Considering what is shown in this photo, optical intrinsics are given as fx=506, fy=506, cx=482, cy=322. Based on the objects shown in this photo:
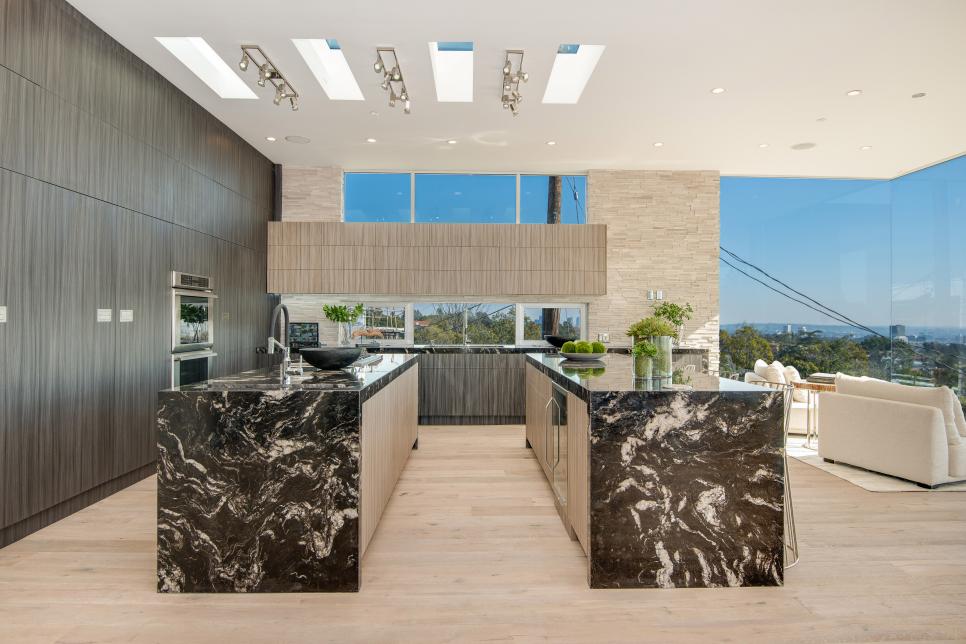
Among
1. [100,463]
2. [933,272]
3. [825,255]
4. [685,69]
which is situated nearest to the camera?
[100,463]

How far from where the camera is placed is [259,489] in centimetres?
212

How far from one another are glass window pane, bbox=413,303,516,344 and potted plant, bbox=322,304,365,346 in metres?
0.75

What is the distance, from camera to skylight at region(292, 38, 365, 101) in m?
3.67

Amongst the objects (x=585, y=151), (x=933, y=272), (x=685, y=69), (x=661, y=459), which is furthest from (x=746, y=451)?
(x=933, y=272)

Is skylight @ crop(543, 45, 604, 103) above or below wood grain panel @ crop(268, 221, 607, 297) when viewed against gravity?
above

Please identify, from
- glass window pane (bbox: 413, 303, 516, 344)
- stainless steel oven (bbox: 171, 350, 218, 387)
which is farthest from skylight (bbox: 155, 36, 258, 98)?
glass window pane (bbox: 413, 303, 516, 344)

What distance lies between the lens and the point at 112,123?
341 cm

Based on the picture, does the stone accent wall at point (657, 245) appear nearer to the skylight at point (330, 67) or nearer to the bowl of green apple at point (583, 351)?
the bowl of green apple at point (583, 351)

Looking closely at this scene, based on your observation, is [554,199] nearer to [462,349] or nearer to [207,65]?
[462,349]

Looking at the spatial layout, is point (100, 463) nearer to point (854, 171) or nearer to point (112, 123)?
point (112, 123)

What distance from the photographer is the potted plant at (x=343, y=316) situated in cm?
602

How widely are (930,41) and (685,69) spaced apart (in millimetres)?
1539

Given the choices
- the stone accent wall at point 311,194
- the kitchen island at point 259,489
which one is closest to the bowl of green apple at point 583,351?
the kitchen island at point 259,489

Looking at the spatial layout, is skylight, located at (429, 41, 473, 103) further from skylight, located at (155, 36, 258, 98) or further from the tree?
the tree
